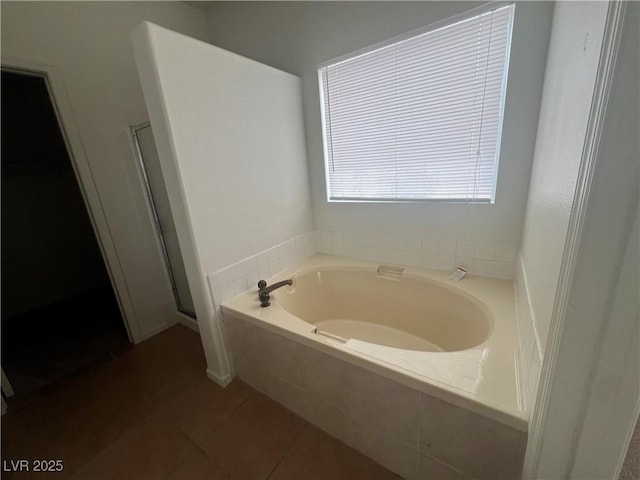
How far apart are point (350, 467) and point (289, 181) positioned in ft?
5.47

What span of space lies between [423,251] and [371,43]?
1386 millimetres

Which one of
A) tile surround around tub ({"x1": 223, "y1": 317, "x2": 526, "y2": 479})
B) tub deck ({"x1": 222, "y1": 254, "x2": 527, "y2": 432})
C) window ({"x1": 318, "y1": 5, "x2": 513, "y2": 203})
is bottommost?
tile surround around tub ({"x1": 223, "y1": 317, "x2": 526, "y2": 479})

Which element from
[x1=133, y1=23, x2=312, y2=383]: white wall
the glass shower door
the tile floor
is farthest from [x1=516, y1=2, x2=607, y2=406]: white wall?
the glass shower door

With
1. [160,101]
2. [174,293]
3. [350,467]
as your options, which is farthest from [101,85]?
[350,467]

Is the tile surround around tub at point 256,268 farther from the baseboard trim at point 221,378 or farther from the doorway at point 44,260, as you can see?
the doorway at point 44,260

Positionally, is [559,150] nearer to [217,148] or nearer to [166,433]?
[217,148]

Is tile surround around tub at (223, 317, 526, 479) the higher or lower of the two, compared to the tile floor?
higher

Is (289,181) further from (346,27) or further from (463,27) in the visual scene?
(463,27)

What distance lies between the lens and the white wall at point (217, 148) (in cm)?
115

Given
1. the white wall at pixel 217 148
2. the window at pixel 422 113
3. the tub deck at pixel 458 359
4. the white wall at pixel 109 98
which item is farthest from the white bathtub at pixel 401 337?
the white wall at pixel 109 98

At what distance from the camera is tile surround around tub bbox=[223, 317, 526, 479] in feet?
2.64

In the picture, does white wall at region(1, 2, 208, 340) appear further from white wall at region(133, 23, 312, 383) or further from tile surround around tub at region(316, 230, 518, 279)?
tile surround around tub at region(316, 230, 518, 279)

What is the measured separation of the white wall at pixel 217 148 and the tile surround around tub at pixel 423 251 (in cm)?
49

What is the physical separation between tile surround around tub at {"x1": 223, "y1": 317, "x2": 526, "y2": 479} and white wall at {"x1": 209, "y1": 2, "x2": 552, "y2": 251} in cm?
105
